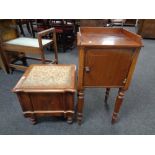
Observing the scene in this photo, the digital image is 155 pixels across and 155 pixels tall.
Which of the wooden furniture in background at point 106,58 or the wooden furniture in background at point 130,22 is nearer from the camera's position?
the wooden furniture in background at point 106,58

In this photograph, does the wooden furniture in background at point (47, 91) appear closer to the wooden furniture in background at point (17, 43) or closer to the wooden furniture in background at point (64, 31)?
the wooden furniture in background at point (17, 43)

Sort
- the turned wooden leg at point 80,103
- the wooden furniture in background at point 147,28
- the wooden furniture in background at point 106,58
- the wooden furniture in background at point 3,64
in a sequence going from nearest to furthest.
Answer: the wooden furniture in background at point 106,58
the turned wooden leg at point 80,103
the wooden furniture in background at point 3,64
the wooden furniture in background at point 147,28

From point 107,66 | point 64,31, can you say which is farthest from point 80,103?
point 64,31

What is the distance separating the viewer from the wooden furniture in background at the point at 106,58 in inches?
31.0

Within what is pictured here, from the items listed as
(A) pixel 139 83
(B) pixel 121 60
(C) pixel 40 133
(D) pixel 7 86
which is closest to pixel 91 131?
(C) pixel 40 133

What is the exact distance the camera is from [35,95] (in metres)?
1.08

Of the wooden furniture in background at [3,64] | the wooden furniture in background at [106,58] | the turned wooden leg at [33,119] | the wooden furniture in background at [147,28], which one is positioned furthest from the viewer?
the wooden furniture in background at [147,28]

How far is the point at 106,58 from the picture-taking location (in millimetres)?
833

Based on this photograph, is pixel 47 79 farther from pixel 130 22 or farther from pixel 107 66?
pixel 130 22

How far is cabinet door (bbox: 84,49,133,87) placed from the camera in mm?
812

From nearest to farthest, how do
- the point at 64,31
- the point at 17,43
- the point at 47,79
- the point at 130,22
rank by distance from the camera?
the point at 47,79
the point at 17,43
the point at 64,31
the point at 130,22

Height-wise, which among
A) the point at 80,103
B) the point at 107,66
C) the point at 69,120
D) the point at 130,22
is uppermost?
the point at 107,66

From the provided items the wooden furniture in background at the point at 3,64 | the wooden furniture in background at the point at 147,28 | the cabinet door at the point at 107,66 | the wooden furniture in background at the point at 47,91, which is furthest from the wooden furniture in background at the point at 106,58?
the wooden furniture in background at the point at 147,28

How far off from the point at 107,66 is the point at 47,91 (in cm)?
51
